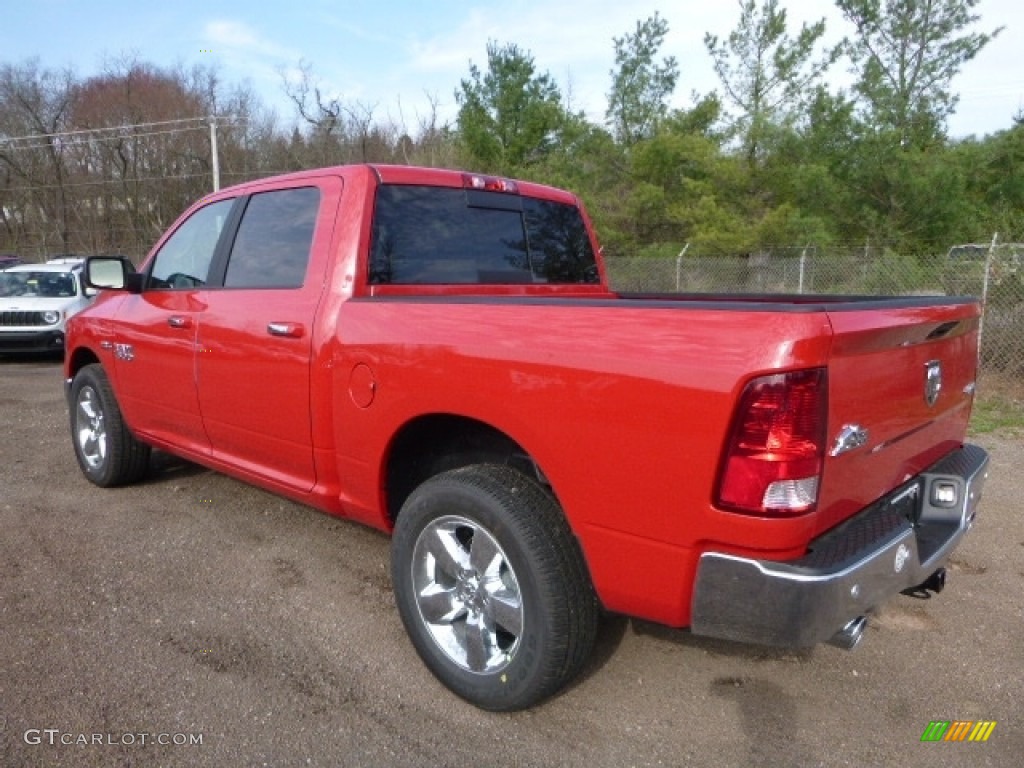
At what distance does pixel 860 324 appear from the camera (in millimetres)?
1959

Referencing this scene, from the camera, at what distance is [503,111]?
912 inches

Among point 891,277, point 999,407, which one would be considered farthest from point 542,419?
point 891,277

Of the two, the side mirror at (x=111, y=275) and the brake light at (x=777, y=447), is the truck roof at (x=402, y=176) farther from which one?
the brake light at (x=777, y=447)

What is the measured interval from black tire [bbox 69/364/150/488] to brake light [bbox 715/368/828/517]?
4.01 metres

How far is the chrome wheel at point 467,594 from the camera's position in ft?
8.08

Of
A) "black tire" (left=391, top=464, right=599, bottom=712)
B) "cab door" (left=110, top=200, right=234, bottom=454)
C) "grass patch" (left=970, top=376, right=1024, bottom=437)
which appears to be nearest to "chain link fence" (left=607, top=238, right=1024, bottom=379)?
"grass patch" (left=970, top=376, right=1024, bottom=437)

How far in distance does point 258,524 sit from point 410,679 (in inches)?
74.3

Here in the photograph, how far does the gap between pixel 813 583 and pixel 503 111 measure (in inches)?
909

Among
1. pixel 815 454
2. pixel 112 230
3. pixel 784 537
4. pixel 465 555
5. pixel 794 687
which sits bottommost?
pixel 794 687

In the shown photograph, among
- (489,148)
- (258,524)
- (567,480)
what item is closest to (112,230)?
(489,148)

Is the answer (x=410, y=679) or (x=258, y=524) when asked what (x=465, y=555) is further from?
(x=258, y=524)

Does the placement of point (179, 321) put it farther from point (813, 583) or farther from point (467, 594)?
point (813, 583)

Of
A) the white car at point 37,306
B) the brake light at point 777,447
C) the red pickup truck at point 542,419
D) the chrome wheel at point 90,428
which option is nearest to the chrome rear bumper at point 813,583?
the red pickup truck at point 542,419

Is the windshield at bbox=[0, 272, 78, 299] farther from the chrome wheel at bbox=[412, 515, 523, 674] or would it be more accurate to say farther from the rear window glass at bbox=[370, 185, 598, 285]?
the chrome wheel at bbox=[412, 515, 523, 674]
